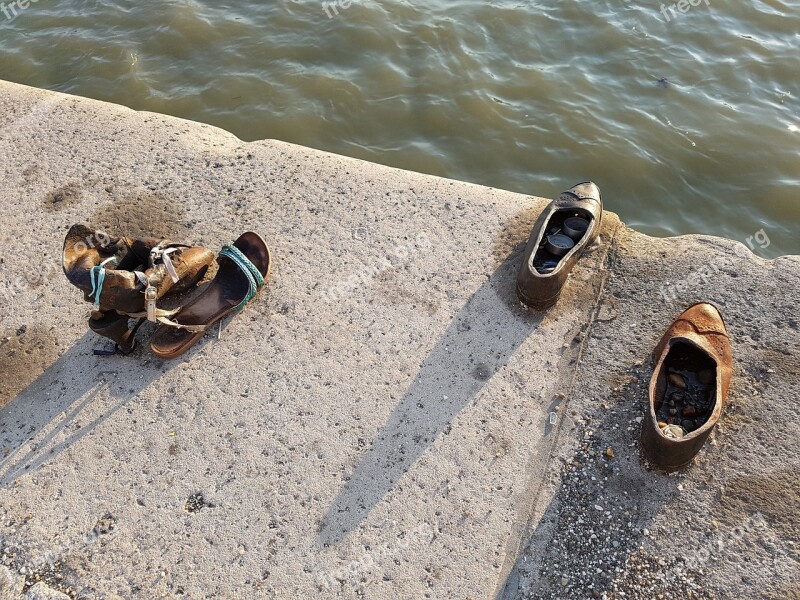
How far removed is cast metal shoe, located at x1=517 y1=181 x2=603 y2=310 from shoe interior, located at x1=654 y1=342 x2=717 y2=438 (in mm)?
706

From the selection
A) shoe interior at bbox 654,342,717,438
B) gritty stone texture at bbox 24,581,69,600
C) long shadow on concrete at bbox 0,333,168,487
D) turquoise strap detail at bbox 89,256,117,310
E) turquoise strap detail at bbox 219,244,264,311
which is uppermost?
turquoise strap detail at bbox 89,256,117,310

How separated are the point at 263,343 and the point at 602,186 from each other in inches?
136

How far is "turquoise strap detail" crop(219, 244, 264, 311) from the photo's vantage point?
10.6 feet

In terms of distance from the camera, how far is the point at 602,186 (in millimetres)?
5098

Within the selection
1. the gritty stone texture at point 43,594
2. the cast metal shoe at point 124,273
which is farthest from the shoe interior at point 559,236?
the gritty stone texture at point 43,594

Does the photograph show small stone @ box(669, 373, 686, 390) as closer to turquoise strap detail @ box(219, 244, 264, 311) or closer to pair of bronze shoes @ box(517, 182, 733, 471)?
pair of bronze shoes @ box(517, 182, 733, 471)

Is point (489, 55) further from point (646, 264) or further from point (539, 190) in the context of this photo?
point (646, 264)

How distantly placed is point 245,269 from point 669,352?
91.9 inches

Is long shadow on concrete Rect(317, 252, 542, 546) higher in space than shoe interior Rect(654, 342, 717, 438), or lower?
lower

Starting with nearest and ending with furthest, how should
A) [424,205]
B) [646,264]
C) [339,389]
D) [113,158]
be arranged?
[339,389]
[646,264]
[424,205]
[113,158]

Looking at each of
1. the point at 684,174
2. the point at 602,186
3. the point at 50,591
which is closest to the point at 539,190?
the point at 602,186

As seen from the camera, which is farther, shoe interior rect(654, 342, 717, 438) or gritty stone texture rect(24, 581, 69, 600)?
shoe interior rect(654, 342, 717, 438)

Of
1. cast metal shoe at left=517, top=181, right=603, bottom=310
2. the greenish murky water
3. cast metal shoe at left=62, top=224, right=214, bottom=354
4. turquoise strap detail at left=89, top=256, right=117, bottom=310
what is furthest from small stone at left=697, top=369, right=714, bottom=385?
turquoise strap detail at left=89, top=256, right=117, bottom=310

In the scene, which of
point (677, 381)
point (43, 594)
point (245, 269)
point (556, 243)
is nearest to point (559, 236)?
point (556, 243)
